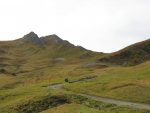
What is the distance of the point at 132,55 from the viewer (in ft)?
463

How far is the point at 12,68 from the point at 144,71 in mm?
93158

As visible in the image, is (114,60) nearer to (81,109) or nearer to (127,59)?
(127,59)

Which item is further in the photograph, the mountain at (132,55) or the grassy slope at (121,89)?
the mountain at (132,55)

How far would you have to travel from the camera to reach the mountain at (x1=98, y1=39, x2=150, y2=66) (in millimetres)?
137375

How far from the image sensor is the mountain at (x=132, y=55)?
137375 millimetres

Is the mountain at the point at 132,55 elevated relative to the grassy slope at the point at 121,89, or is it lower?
elevated

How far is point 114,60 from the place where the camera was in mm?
144875

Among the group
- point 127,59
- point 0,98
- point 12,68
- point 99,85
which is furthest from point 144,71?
point 12,68

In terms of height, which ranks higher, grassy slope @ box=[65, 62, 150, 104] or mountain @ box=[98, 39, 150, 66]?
mountain @ box=[98, 39, 150, 66]

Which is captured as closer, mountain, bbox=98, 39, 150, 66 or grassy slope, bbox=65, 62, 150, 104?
grassy slope, bbox=65, 62, 150, 104

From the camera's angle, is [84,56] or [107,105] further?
[84,56]

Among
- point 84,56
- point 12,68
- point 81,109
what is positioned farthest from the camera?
point 84,56

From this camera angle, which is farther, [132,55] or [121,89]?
[132,55]

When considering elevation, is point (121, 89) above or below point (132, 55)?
below
